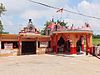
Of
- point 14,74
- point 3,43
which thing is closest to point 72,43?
point 3,43

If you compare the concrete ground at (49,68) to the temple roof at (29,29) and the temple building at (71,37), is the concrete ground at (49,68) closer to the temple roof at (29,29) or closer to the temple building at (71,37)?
the temple building at (71,37)

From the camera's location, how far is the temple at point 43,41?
3862 cm

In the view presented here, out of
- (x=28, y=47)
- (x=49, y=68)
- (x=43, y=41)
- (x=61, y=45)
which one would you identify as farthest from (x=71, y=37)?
(x=49, y=68)

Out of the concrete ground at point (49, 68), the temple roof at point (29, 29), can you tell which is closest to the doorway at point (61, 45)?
the temple roof at point (29, 29)

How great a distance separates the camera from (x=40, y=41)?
41812 mm

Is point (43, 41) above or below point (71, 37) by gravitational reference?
below

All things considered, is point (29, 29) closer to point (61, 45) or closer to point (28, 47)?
point (28, 47)

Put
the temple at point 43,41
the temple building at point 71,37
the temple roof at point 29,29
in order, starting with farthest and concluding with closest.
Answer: the temple roof at point 29,29
the temple building at point 71,37
the temple at point 43,41

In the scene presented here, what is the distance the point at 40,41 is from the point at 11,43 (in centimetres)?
494

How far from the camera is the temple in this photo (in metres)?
38.6

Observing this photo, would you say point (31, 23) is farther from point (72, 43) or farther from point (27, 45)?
point (72, 43)

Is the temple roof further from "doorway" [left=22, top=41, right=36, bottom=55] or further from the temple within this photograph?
"doorway" [left=22, top=41, right=36, bottom=55]

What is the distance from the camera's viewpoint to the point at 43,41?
42.1 metres

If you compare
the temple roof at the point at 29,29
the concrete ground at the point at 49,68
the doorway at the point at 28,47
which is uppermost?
the temple roof at the point at 29,29
